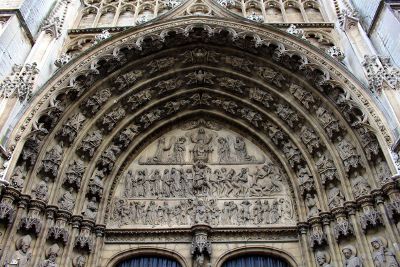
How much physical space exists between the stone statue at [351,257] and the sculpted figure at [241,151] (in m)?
3.30

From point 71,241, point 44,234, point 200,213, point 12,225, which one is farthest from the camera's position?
A: point 200,213

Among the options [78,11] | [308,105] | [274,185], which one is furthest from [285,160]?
[78,11]

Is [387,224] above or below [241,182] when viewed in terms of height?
below

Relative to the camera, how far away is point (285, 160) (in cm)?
997

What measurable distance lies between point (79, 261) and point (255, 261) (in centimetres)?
354

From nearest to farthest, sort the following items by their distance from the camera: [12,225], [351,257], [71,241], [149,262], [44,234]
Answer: [12,225] → [351,257] → [44,234] → [71,241] → [149,262]

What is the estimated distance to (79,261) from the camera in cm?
811

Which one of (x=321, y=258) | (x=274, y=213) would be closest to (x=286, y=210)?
(x=274, y=213)

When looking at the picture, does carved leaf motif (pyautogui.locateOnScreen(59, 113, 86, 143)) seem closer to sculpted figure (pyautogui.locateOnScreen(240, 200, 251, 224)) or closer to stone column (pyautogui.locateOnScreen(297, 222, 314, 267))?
sculpted figure (pyautogui.locateOnScreen(240, 200, 251, 224))

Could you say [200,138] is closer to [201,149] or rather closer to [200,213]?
[201,149]

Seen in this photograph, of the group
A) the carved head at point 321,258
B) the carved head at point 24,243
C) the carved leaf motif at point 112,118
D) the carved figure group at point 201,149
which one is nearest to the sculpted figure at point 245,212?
the carved figure group at point 201,149

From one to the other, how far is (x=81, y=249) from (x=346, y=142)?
5.82 metres

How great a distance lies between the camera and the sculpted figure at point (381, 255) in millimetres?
7046

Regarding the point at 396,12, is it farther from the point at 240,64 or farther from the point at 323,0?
the point at 240,64
